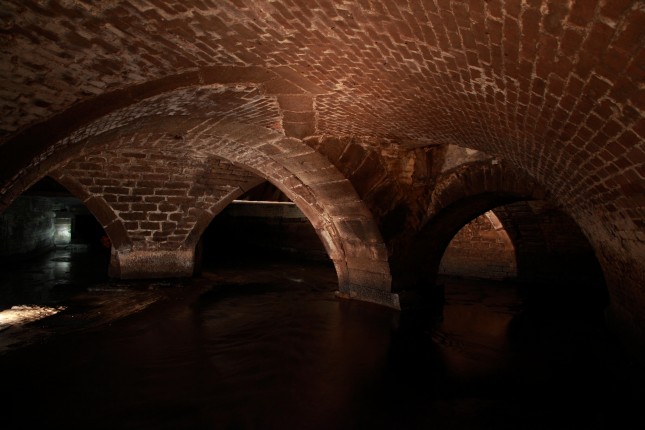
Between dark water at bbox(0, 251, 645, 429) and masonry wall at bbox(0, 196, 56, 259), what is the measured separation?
4908 millimetres

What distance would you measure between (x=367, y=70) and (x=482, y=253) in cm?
817

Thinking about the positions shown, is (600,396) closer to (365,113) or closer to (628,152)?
(628,152)

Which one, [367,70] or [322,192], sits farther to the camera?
[322,192]

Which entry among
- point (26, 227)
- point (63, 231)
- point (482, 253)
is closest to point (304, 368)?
point (482, 253)

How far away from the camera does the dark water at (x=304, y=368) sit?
117 inches

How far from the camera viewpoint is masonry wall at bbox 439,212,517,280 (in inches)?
374

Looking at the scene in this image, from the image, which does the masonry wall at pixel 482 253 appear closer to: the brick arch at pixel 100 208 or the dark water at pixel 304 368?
the dark water at pixel 304 368

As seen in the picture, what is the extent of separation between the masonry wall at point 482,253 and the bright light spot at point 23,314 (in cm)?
827

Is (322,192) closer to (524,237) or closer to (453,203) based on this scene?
(453,203)

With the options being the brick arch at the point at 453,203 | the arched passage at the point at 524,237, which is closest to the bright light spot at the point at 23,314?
the brick arch at the point at 453,203

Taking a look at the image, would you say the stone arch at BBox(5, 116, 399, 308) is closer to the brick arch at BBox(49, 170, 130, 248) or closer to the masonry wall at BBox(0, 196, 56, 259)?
the brick arch at BBox(49, 170, 130, 248)

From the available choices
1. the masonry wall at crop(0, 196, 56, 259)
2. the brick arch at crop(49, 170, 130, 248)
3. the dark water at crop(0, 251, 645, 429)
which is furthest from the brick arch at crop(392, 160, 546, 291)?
the masonry wall at crop(0, 196, 56, 259)

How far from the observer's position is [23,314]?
5.79m

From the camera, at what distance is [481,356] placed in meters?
4.43
